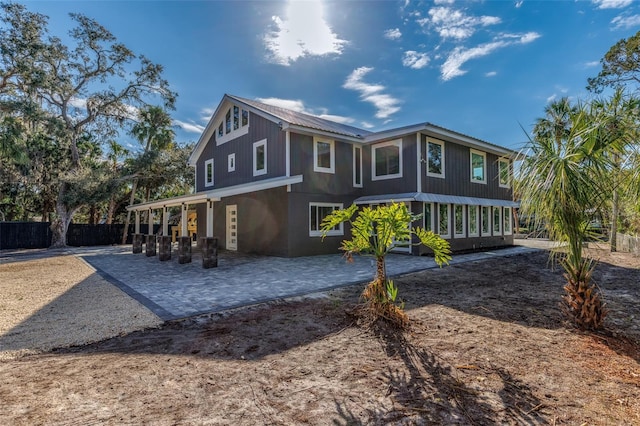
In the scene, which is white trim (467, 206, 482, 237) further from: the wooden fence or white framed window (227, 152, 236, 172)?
the wooden fence

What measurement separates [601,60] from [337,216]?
16047 mm

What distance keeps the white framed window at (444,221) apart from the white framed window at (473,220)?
1675 millimetres

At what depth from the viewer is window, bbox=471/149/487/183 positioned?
15047 millimetres

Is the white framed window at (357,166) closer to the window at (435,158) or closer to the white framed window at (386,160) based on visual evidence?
the white framed window at (386,160)

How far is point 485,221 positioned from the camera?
15648 millimetres

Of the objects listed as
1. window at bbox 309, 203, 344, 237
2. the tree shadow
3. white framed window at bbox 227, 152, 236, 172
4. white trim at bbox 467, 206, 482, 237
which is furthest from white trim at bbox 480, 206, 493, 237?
the tree shadow

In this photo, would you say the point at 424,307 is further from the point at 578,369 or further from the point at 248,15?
the point at 248,15

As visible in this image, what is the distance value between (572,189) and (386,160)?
390 inches

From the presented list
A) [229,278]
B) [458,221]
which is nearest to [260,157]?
[229,278]

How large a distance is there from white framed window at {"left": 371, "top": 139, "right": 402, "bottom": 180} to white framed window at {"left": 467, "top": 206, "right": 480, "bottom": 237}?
432 centimetres

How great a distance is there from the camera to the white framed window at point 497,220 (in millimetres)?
16234

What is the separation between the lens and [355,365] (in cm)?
323

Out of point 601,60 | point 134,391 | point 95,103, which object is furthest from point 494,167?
point 95,103

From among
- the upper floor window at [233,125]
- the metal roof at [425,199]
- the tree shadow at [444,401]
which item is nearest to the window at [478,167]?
the metal roof at [425,199]
